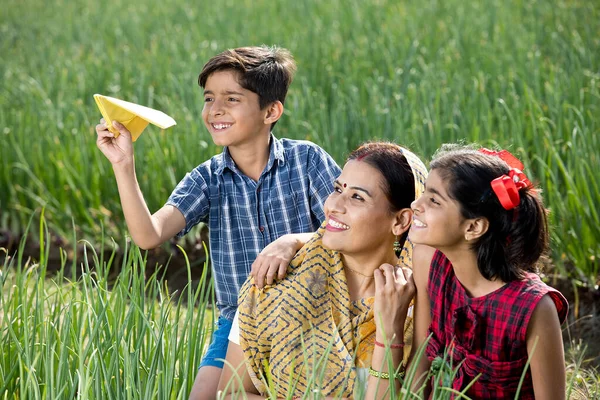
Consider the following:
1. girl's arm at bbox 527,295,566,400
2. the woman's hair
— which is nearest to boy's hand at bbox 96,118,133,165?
the woman's hair

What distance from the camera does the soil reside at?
11.3 ft

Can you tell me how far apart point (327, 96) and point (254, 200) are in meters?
2.70

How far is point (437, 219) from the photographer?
2.03 metres

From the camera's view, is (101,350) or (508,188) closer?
(508,188)

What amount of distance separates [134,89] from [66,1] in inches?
190

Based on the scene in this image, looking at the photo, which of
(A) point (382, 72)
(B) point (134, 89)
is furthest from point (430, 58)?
(B) point (134, 89)

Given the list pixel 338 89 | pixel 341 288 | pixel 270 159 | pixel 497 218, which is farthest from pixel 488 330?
pixel 338 89

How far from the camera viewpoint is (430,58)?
5832mm

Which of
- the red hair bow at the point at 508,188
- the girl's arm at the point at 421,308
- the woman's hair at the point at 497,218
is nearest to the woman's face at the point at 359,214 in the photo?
the girl's arm at the point at 421,308

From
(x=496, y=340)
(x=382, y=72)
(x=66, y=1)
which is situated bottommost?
(x=496, y=340)

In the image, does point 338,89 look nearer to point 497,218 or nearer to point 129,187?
point 129,187

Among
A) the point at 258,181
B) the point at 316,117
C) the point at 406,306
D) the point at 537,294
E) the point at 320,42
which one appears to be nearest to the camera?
the point at 537,294

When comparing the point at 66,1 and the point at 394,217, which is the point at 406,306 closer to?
the point at 394,217

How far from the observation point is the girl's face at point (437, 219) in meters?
2.03
